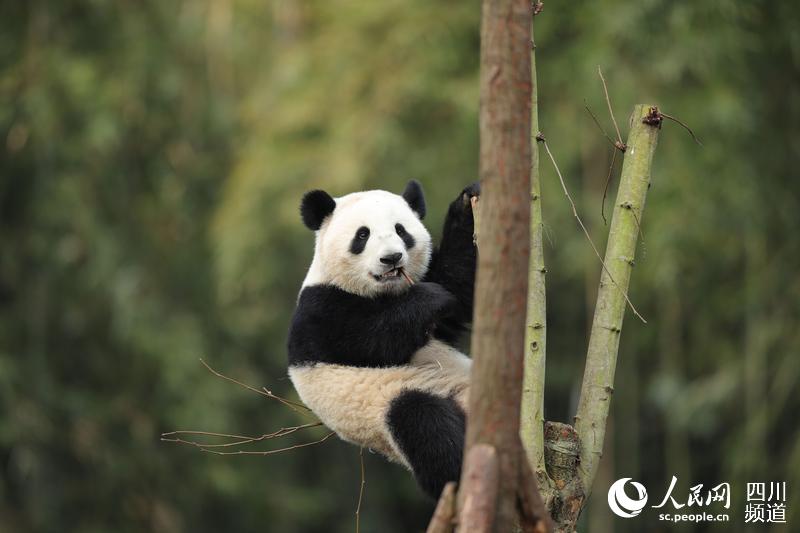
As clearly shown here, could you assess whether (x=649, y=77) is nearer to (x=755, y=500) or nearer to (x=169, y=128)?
(x=755, y=500)

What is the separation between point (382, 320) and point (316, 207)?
43cm

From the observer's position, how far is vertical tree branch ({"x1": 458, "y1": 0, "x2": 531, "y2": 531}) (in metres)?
1.57

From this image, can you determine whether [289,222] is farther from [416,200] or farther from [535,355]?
[535,355]

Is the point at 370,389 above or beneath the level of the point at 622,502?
above

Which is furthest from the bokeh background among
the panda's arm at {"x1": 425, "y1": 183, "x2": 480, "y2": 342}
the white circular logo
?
the panda's arm at {"x1": 425, "y1": 183, "x2": 480, "y2": 342}

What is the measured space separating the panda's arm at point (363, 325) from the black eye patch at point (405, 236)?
0.13m

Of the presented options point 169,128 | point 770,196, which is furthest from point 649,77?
point 169,128

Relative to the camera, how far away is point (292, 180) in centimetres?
621

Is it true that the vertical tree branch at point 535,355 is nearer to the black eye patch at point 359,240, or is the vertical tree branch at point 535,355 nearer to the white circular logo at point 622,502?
the black eye patch at point 359,240

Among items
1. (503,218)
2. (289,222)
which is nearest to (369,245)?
(503,218)

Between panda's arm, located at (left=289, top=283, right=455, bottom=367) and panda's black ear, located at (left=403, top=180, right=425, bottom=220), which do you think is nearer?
panda's arm, located at (left=289, top=283, right=455, bottom=367)

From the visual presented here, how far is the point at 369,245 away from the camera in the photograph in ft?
8.35

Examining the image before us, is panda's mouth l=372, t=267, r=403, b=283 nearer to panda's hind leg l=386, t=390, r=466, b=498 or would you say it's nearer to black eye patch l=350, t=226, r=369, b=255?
black eye patch l=350, t=226, r=369, b=255

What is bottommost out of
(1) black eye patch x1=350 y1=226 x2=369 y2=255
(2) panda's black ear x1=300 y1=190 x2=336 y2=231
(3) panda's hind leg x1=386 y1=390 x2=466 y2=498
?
(3) panda's hind leg x1=386 y1=390 x2=466 y2=498
